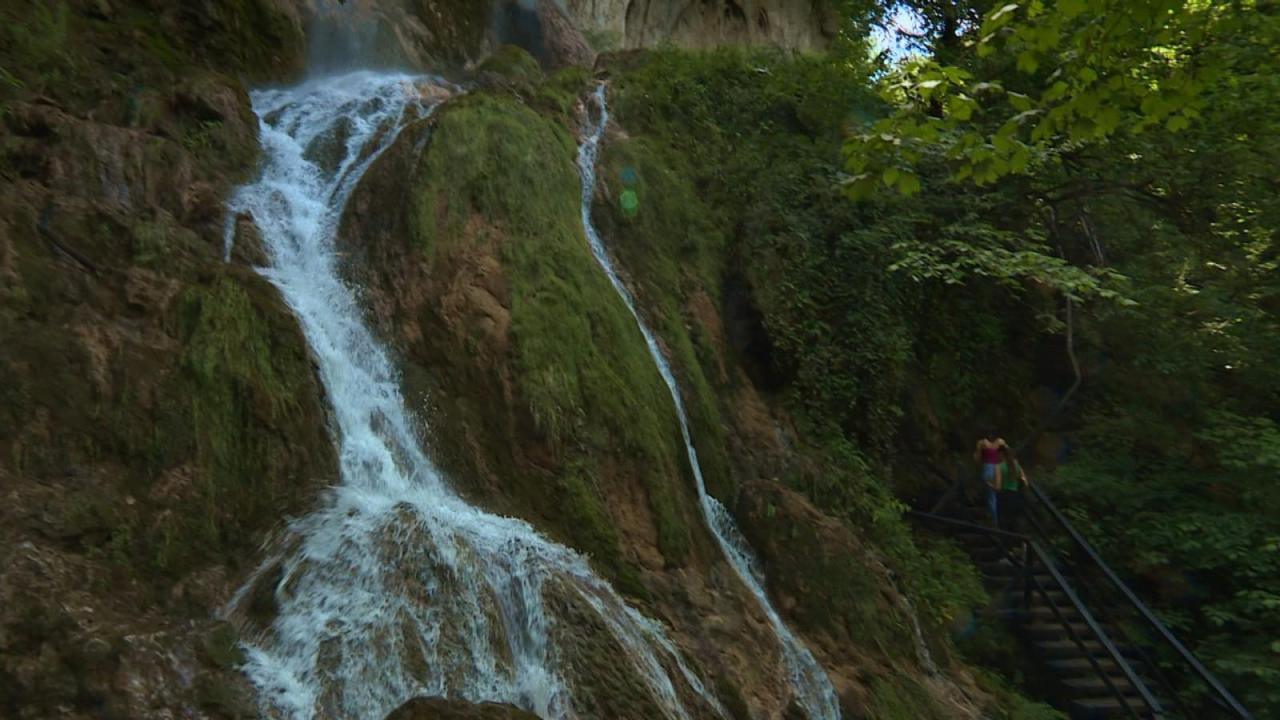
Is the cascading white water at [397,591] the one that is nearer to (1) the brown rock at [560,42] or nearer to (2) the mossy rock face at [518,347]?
(2) the mossy rock face at [518,347]

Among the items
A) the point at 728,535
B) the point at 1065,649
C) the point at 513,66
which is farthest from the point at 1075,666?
the point at 513,66

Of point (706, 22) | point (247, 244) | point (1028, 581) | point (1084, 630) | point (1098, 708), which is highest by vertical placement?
point (706, 22)

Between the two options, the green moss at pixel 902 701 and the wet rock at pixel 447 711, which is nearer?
the wet rock at pixel 447 711

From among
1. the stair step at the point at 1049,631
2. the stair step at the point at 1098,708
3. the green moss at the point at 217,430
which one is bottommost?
the stair step at the point at 1098,708

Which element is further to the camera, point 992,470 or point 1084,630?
point 992,470

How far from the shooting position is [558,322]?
8.27 meters

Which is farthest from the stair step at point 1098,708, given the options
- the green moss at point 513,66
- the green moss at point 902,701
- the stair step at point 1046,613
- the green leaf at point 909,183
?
the green moss at point 513,66

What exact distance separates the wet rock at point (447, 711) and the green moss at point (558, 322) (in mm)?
2275

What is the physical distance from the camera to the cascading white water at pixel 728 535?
7.43 m

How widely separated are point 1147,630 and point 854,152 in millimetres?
9258

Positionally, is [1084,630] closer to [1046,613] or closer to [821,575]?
[1046,613]

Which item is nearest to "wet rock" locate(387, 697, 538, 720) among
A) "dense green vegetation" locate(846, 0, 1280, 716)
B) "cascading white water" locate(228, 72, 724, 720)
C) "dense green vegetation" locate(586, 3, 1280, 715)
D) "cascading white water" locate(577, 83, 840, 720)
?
"cascading white water" locate(228, 72, 724, 720)

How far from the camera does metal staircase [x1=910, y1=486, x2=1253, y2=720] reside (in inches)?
364

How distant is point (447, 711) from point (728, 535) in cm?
451
